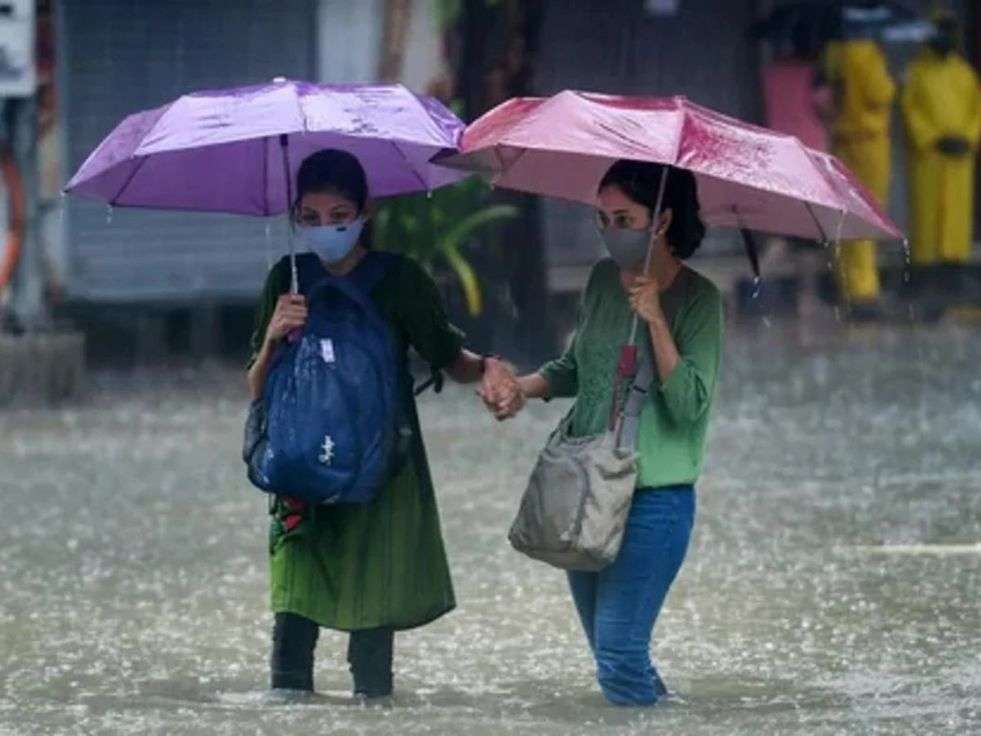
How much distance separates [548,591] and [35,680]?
85.3 inches

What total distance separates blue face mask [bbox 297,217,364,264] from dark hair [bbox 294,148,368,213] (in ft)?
0.18

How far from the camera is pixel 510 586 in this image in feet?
32.0

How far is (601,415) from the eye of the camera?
6.92 meters

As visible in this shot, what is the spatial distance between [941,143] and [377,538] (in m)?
14.0

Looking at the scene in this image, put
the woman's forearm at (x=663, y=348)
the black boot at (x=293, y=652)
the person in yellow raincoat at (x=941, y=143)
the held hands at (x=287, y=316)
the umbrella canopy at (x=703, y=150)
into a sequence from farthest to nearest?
the person in yellow raincoat at (x=941, y=143) → the black boot at (x=293, y=652) → the held hands at (x=287, y=316) → the woman's forearm at (x=663, y=348) → the umbrella canopy at (x=703, y=150)

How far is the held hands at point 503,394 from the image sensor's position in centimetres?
697

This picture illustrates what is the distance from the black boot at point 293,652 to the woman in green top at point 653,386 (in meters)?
0.74

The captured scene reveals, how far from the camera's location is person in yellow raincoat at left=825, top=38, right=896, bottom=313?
19953 mm

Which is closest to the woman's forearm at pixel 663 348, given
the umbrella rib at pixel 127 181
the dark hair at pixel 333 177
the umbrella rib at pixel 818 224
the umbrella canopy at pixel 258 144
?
the umbrella rib at pixel 818 224

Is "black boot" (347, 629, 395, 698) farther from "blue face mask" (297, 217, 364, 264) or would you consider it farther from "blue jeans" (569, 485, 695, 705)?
"blue face mask" (297, 217, 364, 264)

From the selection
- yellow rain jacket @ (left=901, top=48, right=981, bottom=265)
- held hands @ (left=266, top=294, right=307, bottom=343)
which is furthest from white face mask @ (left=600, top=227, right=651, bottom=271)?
yellow rain jacket @ (left=901, top=48, right=981, bottom=265)

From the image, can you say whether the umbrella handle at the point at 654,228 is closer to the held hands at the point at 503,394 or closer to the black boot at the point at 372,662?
the held hands at the point at 503,394

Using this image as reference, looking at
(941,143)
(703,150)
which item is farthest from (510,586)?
(941,143)

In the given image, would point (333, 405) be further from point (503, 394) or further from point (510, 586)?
point (510, 586)
